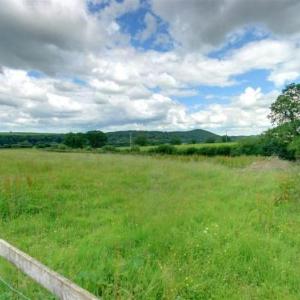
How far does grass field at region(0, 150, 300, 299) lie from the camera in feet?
11.4

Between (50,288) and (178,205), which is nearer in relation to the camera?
(50,288)

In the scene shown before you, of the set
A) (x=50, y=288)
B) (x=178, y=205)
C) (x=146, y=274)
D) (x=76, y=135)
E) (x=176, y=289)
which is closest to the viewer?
(x=50, y=288)

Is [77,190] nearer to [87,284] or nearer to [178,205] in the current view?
[178,205]

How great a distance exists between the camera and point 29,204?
23.5ft

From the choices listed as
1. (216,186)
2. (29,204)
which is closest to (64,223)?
(29,204)

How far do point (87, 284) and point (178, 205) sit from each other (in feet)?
12.8

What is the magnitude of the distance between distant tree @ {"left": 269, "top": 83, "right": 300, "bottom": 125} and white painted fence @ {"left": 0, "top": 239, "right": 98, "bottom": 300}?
38.8 meters

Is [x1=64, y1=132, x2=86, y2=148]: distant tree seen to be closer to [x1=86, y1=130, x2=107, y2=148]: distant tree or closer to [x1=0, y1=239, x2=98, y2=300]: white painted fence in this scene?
[x1=86, y1=130, x2=107, y2=148]: distant tree

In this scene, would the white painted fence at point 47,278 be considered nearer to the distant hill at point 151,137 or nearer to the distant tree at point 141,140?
the distant hill at point 151,137

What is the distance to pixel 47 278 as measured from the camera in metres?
2.16

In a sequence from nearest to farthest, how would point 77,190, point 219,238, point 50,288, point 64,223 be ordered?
1. point 50,288
2. point 219,238
3. point 64,223
4. point 77,190

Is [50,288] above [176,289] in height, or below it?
above

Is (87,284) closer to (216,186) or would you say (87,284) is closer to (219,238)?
(219,238)

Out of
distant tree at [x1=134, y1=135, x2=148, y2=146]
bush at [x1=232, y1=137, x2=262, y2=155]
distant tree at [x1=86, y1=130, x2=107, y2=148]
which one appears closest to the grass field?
bush at [x1=232, y1=137, x2=262, y2=155]
